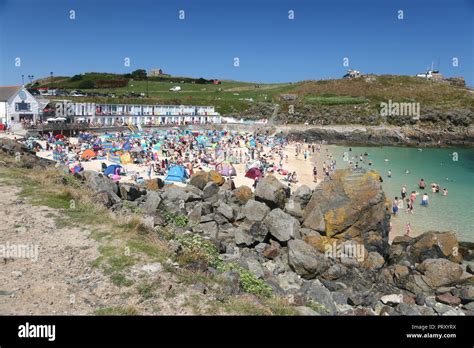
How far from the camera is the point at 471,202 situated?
29188 millimetres

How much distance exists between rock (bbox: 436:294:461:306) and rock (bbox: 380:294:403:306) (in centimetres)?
175

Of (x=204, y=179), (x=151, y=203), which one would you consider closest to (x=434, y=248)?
(x=204, y=179)

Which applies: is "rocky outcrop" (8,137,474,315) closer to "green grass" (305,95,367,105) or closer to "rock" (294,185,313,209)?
"rock" (294,185,313,209)

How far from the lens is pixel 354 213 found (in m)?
17.5

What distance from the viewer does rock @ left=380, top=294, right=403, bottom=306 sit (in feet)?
43.8

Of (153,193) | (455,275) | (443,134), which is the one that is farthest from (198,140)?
(443,134)

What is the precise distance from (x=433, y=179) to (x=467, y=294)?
27.0m

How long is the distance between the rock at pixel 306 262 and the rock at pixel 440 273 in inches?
173

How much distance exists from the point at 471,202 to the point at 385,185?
23.3ft

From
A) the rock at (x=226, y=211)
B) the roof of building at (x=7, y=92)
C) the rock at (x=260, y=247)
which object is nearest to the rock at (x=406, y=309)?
the rock at (x=260, y=247)

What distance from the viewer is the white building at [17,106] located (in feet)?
161

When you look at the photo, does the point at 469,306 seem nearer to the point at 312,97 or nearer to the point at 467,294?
the point at 467,294

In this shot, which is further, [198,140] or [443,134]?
[443,134]
